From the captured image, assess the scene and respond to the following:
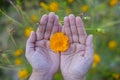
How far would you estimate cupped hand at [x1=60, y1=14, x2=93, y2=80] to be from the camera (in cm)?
194

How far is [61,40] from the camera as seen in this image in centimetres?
210

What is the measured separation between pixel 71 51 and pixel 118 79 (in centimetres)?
110

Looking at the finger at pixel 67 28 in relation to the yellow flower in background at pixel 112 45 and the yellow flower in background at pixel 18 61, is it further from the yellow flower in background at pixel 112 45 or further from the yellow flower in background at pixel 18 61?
the yellow flower in background at pixel 112 45

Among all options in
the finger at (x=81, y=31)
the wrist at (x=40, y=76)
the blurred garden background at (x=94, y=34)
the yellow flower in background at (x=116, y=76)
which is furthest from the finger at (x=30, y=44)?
the yellow flower in background at (x=116, y=76)

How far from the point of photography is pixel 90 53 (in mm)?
1942

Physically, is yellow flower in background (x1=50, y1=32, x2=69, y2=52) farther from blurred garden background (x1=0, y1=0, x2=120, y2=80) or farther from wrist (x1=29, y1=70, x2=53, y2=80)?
blurred garden background (x1=0, y1=0, x2=120, y2=80)

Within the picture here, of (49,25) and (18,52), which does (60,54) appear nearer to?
(49,25)

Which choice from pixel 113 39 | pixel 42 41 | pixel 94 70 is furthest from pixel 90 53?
pixel 113 39

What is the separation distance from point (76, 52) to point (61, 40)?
0.44ft

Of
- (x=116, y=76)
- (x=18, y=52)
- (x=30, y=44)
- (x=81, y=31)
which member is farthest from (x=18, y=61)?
(x=81, y=31)

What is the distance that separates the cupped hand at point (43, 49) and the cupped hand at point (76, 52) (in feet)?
0.17

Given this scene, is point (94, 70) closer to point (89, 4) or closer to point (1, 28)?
point (89, 4)

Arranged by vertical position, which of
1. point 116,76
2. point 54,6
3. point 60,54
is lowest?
point 116,76

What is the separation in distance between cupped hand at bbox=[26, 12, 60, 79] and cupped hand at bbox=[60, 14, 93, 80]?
5 cm
